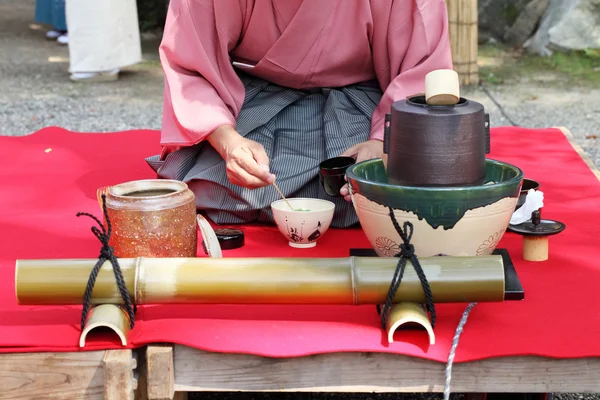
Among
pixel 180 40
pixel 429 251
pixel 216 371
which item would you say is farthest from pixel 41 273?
pixel 180 40

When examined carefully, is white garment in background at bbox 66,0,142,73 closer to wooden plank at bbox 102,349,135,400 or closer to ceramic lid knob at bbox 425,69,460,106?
ceramic lid knob at bbox 425,69,460,106

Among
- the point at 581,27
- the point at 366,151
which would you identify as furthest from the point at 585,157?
the point at 581,27

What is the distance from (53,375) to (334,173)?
0.97 metres

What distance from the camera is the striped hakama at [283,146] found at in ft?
8.38

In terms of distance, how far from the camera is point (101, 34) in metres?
6.32

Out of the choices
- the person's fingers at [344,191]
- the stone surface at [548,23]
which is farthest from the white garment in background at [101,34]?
the person's fingers at [344,191]

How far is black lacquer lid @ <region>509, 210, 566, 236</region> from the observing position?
7.11ft

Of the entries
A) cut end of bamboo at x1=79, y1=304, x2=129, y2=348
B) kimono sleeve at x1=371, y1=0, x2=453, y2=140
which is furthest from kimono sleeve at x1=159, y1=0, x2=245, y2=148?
cut end of bamboo at x1=79, y1=304, x2=129, y2=348

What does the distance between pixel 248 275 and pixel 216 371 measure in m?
0.21

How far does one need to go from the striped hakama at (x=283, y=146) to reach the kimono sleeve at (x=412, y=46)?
0.39 ft

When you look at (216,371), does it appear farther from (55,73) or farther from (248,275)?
(55,73)

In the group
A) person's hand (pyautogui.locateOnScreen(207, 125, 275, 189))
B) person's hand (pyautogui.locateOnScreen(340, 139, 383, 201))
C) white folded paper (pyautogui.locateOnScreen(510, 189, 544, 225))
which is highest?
person's hand (pyautogui.locateOnScreen(207, 125, 275, 189))

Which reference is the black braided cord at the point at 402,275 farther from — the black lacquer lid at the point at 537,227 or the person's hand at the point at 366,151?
the person's hand at the point at 366,151

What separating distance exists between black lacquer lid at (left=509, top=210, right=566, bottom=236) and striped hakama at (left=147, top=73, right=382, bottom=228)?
53cm
